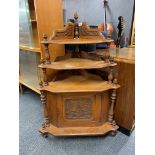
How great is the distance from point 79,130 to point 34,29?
4.32 feet

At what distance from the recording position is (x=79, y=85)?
1579 millimetres

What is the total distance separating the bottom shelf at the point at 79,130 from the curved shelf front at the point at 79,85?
0.42 metres

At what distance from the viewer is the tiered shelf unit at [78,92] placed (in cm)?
151

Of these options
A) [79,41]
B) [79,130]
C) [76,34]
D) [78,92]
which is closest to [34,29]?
[76,34]

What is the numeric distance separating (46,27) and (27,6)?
0.44m

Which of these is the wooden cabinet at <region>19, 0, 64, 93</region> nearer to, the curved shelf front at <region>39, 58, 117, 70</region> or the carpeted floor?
the curved shelf front at <region>39, 58, 117, 70</region>

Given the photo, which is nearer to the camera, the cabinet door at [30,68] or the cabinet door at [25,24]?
the cabinet door at [25,24]

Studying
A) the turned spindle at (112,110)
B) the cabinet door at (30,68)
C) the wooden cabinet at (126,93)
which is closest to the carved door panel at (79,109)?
the turned spindle at (112,110)

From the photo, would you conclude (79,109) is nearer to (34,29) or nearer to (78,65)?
(78,65)

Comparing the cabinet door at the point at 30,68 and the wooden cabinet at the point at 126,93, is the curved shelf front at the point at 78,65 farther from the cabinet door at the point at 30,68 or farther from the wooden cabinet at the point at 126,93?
the cabinet door at the point at 30,68

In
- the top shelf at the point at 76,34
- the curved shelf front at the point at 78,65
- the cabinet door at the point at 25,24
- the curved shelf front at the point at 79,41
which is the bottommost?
the curved shelf front at the point at 78,65

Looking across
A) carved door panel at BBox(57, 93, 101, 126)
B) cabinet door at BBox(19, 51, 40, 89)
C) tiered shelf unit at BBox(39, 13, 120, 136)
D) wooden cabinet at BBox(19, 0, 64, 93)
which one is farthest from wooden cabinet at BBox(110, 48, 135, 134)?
cabinet door at BBox(19, 51, 40, 89)

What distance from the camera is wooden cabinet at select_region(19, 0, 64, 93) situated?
1696mm
